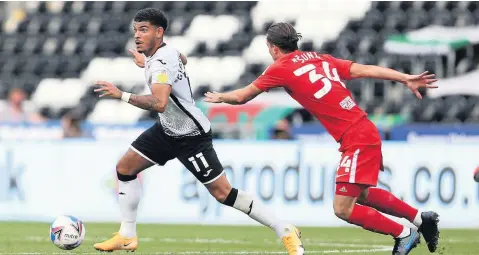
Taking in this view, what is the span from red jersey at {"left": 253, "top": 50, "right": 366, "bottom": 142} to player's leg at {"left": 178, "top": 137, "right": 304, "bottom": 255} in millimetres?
922

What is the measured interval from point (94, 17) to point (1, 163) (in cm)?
1102

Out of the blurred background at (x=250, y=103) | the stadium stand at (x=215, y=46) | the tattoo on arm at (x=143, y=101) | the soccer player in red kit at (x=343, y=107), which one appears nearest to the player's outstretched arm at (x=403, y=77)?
the soccer player in red kit at (x=343, y=107)

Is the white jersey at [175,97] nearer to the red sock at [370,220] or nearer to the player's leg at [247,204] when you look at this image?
the player's leg at [247,204]

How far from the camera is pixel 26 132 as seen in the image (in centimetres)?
2094

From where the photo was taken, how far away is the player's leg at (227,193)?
948 centimetres

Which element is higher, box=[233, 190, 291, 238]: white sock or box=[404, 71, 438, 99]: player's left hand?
box=[404, 71, 438, 99]: player's left hand

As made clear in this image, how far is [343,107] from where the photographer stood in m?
9.16

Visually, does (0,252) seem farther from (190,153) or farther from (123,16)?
(123,16)

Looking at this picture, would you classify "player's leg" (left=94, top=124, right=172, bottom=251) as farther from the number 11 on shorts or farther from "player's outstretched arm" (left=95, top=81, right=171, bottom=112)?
"player's outstretched arm" (left=95, top=81, right=171, bottom=112)

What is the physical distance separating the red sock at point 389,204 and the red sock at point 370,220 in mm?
401

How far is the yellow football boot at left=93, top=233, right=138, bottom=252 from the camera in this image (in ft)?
32.6

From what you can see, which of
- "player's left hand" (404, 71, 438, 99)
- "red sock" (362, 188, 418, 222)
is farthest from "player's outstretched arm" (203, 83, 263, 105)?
"red sock" (362, 188, 418, 222)

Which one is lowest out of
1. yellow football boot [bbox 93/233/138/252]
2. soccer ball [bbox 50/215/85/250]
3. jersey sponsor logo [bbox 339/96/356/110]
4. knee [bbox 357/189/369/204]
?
yellow football boot [bbox 93/233/138/252]

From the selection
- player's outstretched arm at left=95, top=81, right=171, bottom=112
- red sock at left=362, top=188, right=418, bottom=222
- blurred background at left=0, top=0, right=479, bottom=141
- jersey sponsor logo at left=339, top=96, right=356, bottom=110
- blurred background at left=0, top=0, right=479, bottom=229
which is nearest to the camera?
player's outstretched arm at left=95, top=81, right=171, bottom=112
